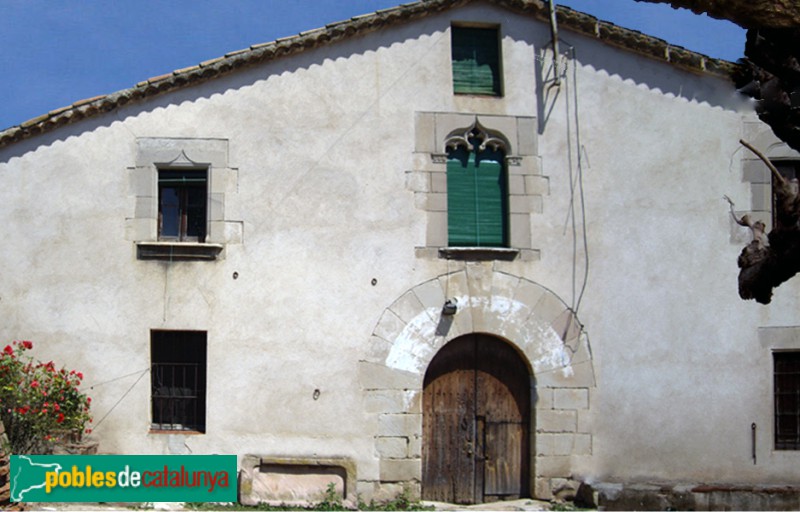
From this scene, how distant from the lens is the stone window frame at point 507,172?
11.9 meters

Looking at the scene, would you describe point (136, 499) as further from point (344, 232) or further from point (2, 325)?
point (344, 232)

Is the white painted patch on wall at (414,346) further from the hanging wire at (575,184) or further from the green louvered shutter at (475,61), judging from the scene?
the green louvered shutter at (475,61)

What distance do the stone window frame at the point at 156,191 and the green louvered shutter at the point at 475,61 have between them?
2991 millimetres

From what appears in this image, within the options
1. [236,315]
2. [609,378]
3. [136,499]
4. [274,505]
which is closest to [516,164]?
[609,378]

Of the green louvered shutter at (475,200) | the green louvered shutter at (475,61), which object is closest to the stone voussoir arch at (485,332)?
the green louvered shutter at (475,200)

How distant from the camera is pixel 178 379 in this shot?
11.7m

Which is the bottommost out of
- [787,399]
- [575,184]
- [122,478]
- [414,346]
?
[122,478]

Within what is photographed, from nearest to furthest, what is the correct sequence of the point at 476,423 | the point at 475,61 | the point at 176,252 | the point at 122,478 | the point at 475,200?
the point at 122,478 → the point at 176,252 → the point at 476,423 → the point at 475,200 → the point at 475,61

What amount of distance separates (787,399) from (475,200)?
14.8 ft

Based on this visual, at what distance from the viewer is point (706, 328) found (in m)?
12.1

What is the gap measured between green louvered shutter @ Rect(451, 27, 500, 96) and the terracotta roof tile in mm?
403

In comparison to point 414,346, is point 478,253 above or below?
above

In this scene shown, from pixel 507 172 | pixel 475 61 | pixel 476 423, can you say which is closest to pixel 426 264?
pixel 507 172

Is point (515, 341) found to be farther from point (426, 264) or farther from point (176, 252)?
point (176, 252)
